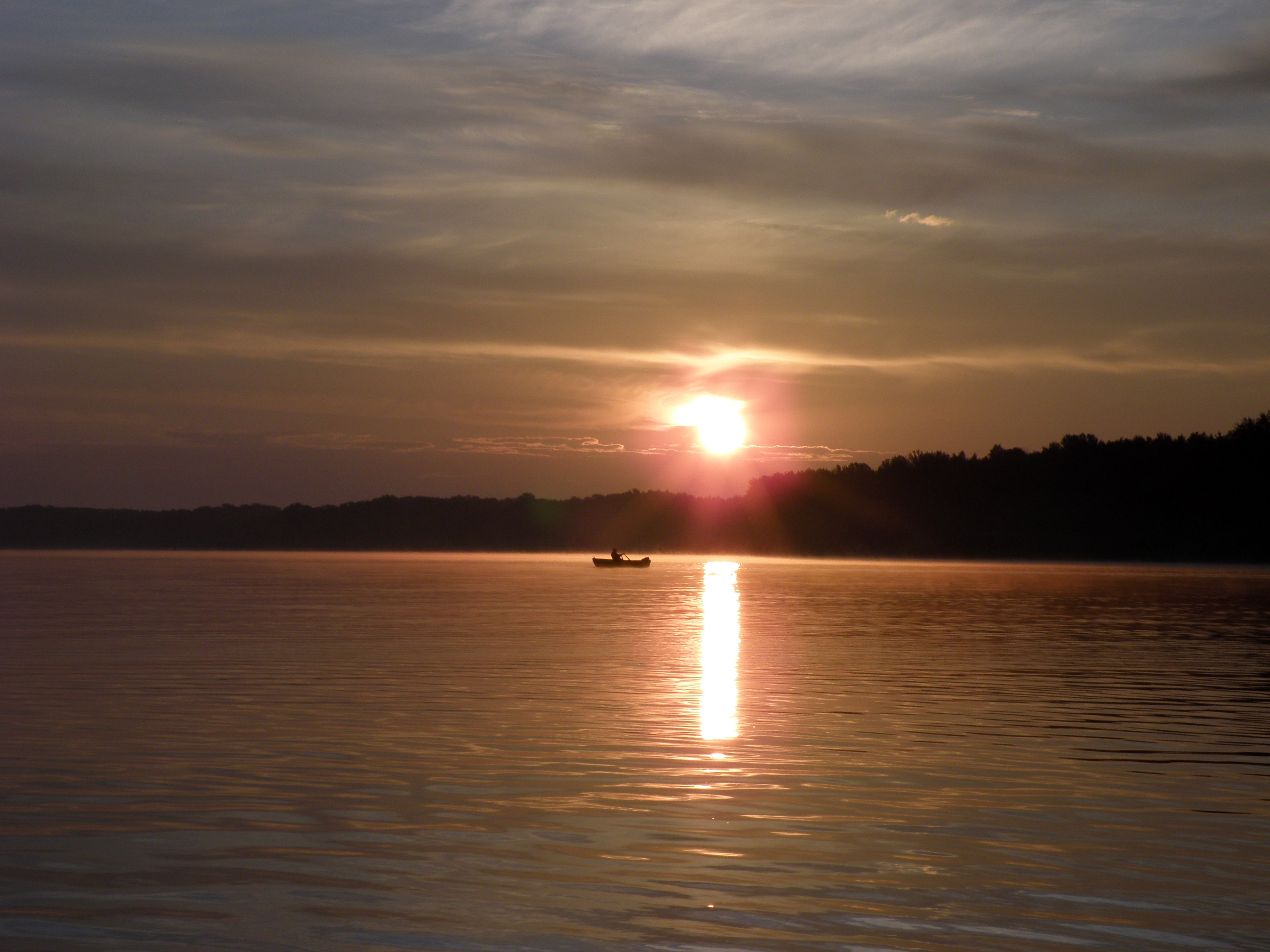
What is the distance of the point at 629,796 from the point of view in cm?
1673

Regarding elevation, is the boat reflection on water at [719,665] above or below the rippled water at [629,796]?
below

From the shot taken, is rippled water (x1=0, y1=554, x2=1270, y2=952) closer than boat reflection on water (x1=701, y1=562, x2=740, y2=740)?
Yes

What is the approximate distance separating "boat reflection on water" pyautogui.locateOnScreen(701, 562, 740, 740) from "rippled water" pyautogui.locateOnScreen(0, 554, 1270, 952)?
20 cm

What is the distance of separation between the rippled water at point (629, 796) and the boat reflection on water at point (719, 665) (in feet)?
0.67

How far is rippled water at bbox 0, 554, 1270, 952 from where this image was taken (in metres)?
11.4

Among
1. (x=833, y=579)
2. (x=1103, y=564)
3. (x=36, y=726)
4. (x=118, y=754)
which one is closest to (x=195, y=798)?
(x=118, y=754)

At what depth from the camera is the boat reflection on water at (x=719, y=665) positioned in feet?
77.1

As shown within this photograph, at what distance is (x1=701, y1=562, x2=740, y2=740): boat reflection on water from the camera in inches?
925

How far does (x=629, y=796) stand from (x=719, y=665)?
58.5 ft

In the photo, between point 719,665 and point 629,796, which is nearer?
point 629,796

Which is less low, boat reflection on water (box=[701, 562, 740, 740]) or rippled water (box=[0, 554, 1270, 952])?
rippled water (box=[0, 554, 1270, 952])

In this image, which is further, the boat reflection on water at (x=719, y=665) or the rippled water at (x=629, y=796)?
the boat reflection on water at (x=719, y=665)

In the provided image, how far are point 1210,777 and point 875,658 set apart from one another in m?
18.3

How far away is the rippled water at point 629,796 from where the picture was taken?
11.4 meters
